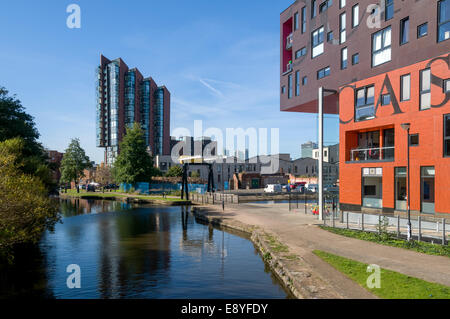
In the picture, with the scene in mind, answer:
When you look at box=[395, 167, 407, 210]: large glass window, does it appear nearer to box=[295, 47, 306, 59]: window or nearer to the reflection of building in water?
the reflection of building in water

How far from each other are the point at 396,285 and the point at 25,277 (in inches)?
542

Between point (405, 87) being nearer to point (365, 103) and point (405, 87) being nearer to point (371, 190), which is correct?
point (365, 103)

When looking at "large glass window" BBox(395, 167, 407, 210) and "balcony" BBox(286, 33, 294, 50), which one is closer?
"large glass window" BBox(395, 167, 407, 210)

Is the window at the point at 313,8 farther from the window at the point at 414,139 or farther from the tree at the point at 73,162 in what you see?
the tree at the point at 73,162

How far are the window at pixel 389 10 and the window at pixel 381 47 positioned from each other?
80 cm

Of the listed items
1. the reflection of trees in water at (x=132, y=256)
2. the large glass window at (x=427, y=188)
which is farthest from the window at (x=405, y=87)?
the reflection of trees in water at (x=132, y=256)

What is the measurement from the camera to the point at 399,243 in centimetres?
1457

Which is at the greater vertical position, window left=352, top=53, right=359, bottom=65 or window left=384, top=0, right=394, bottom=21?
window left=384, top=0, right=394, bottom=21

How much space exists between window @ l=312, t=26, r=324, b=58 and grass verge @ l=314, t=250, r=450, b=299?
22.6 m

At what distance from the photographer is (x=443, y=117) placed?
1927cm

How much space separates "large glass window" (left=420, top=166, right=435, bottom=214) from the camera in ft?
65.6

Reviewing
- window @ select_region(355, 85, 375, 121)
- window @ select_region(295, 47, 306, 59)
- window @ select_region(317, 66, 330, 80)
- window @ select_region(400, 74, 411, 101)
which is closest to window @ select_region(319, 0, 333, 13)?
window @ select_region(295, 47, 306, 59)

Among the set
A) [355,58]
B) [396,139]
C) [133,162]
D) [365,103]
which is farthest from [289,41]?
[133,162]

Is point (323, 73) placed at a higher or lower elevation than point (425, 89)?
higher
